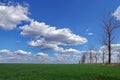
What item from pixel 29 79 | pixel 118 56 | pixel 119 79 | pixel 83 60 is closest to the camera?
pixel 29 79

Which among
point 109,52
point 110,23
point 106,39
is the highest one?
point 110,23

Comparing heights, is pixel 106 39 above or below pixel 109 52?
above

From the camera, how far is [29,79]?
16609 mm

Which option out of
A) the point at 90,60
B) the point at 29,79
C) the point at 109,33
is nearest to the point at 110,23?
the point at 109,33

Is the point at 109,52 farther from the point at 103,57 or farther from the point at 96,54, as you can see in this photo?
the point at 96,54

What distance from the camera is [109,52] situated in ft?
217

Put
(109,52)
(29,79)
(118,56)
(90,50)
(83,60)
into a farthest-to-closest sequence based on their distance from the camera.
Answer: (83,60)
(90,50)
(118,56)
(109,52)
(29,79)

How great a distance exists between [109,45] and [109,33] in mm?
4140

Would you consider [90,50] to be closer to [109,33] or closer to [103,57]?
[103,57]

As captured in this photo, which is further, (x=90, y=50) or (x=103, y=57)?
(x=90, y=50)

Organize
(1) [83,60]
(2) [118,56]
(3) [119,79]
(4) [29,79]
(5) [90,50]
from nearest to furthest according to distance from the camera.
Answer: (4) [29,79], (3) [119,79], (2) [118,56], (5) [90,50], (1) [83,60]

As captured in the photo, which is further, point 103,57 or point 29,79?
point 103,57

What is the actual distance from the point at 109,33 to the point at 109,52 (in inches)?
255

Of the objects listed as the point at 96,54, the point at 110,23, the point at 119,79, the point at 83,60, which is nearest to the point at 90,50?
the point at 96,54
